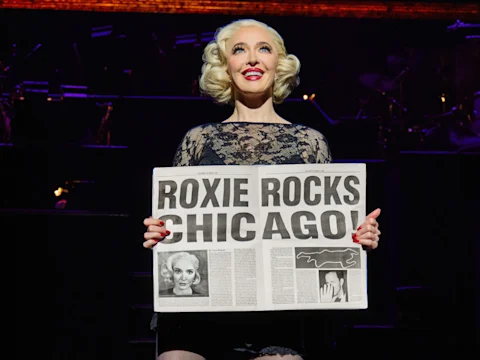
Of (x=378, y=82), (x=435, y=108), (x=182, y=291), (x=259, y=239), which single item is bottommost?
(x=182, y=291)

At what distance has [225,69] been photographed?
97.7 inches

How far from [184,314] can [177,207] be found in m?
0.29

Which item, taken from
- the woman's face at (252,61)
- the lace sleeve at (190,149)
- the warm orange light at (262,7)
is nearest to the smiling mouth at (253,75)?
the woman's face at (252,61)

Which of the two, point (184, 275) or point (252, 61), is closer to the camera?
point (184, 275)

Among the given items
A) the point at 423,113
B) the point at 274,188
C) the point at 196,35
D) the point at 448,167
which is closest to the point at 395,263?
the point at 448,167

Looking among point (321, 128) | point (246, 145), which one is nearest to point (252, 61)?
point (246, 145)

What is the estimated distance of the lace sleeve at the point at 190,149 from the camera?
230 centimetres

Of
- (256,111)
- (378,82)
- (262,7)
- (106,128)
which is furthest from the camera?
(378,82)

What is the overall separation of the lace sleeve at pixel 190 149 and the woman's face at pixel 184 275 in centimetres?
42

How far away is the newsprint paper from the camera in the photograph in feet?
6.43

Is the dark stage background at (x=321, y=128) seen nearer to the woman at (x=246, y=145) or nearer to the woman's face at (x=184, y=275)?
the woman at (x=246, y=145)

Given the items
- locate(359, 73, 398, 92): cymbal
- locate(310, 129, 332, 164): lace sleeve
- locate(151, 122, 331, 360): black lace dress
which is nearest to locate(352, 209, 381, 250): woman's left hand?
locate(151, 122, 331, 360): black lace dress

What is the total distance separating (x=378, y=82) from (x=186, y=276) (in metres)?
3.80

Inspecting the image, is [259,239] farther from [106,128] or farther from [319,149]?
[106,128]
